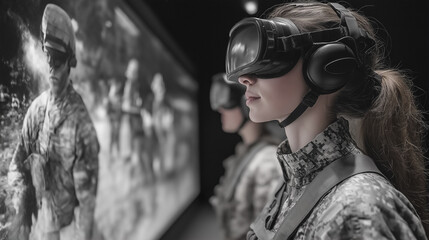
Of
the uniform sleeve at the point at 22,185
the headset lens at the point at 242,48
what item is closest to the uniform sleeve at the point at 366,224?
the headset lens at the point at 242,48

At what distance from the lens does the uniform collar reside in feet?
3.78

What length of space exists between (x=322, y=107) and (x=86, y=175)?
1.02 meters

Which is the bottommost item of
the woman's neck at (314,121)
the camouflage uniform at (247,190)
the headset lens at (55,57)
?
the camouflage uniform at (247,190)

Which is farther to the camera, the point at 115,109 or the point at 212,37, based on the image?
the point at 212,37

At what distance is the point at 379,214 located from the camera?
96cm

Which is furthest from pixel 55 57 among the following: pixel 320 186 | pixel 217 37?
pixel 217 37

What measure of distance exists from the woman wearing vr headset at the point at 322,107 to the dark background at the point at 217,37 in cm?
57

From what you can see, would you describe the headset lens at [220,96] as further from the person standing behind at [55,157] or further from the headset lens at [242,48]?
the headset lens at [242,48]

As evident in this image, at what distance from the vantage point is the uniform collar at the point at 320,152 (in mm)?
1152

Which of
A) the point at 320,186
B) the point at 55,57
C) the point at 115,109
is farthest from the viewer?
the point at 115,109

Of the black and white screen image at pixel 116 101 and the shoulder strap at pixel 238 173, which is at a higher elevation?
the black and white screen image at pixel 116 101

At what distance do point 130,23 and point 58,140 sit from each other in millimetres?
1308

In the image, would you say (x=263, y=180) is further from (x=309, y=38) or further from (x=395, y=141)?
(x=309, y=38)

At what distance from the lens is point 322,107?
4.00ft
